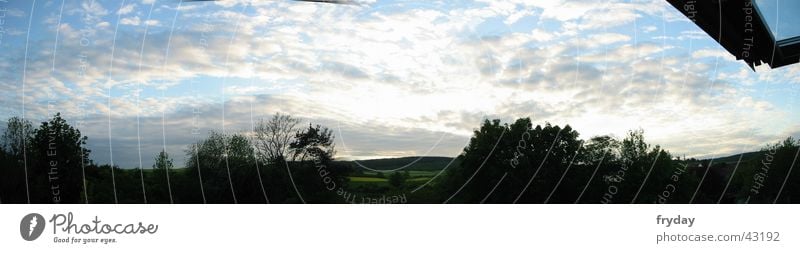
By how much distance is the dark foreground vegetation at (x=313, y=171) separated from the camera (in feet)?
77.7

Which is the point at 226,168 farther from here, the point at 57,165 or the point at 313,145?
the point at 57,165

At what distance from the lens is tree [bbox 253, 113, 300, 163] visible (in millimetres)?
23031

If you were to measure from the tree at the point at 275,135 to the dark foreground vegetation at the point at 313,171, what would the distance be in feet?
0.15

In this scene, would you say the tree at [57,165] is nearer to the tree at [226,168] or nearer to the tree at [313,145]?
the tree at [226,168]

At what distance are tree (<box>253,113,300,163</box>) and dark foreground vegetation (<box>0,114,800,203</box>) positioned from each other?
0.05 m

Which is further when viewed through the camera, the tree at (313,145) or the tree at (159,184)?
the tree at (159,184)

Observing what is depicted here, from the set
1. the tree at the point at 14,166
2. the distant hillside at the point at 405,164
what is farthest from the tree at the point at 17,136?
the distant hillside at the point at 405,164

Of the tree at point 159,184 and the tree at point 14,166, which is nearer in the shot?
the tree at point 14,166

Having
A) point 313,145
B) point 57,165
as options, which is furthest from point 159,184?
point 313,145

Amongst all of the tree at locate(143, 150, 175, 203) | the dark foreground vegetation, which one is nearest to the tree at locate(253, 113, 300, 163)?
the dark foreground vegetation

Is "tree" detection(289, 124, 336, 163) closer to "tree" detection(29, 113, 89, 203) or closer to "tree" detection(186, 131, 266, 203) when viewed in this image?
"tree" detection(186, 131, 266, 203)

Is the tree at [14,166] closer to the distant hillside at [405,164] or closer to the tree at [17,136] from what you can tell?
the tree at [17,136]

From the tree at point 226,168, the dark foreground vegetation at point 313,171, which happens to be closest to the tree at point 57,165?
the dark foreground vegetation at point 313,171
